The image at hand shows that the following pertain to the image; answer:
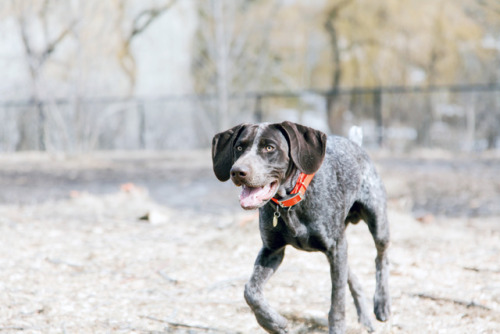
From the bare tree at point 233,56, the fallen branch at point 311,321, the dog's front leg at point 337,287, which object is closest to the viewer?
the dog's front leg at point 337,287

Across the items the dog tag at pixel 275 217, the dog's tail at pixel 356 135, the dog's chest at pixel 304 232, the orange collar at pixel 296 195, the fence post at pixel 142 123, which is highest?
the dog's tail at pixel 356 135

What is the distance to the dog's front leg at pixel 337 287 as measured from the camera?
12.0 feet

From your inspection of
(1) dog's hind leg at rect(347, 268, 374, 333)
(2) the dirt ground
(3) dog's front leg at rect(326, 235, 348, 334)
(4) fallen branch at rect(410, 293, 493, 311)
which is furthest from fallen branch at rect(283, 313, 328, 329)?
(4) fallen branch at rect(410, 293, 493, 311)

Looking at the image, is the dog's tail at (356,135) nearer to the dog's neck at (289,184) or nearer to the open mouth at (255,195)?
the dog's neck at (289,184)

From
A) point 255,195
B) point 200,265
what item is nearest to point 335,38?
point 200,265

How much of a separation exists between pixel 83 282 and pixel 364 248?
9.33ft

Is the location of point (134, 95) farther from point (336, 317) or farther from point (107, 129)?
point (336, 317)

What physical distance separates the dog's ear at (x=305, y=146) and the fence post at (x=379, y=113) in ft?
53.6

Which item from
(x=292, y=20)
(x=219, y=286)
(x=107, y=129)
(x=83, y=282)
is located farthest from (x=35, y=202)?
(x=292, y=20)

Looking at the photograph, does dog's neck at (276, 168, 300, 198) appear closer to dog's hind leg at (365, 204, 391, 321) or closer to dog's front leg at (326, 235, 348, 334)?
dog's front leg at (326, 235, 348, 334)

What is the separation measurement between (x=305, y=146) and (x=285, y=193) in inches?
11.9

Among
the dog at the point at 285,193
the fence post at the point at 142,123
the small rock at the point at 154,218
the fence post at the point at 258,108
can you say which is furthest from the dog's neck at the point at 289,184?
the fence post at the point at 142,123

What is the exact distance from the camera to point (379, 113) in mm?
19547

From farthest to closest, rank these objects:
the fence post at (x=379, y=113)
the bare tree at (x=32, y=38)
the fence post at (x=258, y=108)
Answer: the fence post at (x=258, y=108) → the fence post at (x=379, y=113) → the bare tree at (x=32, y=38)
